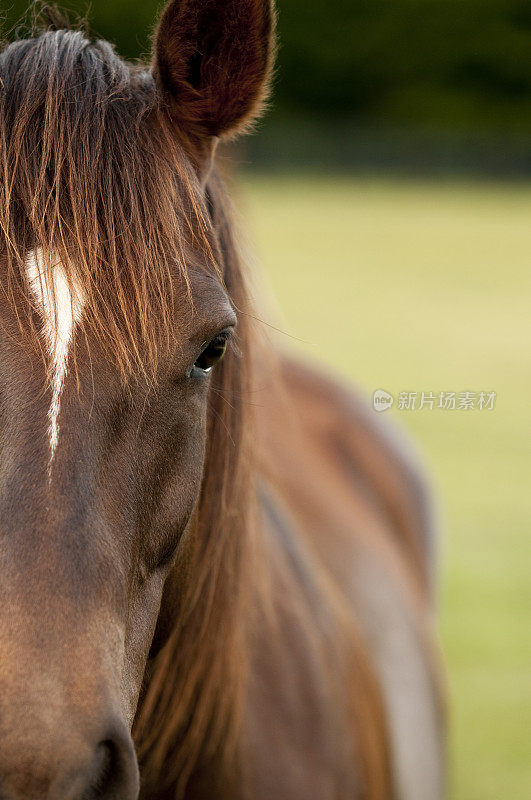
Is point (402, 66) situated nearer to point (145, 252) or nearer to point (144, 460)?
point (145, 252)

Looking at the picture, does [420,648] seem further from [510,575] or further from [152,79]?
[510,575]

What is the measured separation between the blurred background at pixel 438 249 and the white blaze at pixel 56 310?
36 centimetres

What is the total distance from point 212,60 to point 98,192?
Answer: 0.35 m

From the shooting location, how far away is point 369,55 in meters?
28.2

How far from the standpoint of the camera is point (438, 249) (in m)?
17.9

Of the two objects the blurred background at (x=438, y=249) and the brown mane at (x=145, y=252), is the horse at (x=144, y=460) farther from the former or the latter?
the blurred background at (x=438, y=249)

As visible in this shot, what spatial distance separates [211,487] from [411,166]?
25454 mm

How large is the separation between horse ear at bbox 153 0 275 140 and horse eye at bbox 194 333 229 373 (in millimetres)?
360

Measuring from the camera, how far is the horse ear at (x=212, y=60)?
1329 millimetres

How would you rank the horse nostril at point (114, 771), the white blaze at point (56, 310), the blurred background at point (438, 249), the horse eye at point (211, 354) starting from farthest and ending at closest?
the blurred background at point (438, 249) → the horse eye at point (211, 354) → the white blaze at point (56, 310) → the horse nostril at point (114, 771)

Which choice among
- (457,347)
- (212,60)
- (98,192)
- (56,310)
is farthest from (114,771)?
(457,347)

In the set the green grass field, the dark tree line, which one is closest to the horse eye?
the green grass field

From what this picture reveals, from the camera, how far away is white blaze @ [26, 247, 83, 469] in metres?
1.07

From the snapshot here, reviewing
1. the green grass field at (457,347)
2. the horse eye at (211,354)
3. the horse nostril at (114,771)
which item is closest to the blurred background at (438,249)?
the green grass field at (457,347)
